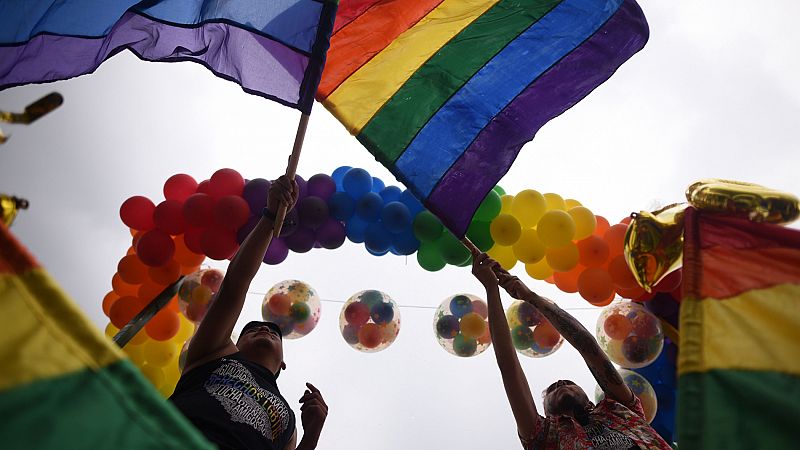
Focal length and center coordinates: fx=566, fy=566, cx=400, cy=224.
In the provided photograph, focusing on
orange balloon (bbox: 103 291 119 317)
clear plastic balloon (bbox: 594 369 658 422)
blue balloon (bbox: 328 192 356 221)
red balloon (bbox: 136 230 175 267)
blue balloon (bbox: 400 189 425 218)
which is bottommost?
clear plastic balloon (bbox: 594 369 658 422)

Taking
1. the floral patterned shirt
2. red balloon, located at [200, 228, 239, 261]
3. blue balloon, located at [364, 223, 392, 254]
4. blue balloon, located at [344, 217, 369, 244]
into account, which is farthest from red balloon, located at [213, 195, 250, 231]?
the floral patterned shirt

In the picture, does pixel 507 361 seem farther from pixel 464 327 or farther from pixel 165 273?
pixel 165 273

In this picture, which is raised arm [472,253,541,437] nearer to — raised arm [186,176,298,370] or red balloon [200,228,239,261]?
raised arm [186,176,298,370]

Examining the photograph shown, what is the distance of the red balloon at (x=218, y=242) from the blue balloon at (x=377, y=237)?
2.85ft

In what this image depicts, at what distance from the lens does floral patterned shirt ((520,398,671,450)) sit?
7.36ft

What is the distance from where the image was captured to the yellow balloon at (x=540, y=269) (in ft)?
12.8

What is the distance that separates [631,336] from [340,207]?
207cm

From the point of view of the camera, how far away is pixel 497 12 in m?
Result: 3.04

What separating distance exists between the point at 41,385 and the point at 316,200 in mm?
2966

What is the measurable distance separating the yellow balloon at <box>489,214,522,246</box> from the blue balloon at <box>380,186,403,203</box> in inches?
27.9

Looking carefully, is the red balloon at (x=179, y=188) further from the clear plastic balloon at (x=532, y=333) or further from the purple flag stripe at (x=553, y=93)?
the clear plastic balloon at (x=532, y=333)

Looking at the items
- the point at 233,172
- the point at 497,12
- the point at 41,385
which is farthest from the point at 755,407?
the point at 233,172

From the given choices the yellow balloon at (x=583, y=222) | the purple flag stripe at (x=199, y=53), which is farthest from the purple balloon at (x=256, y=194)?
the yellow balloon at (x=583, y=222)

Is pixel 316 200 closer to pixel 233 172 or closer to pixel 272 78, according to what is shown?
pixel 233 172
